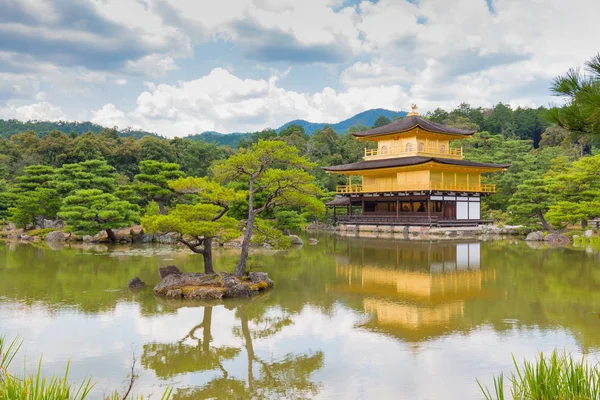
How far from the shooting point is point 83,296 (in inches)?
435

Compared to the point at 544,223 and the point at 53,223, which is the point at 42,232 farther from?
the point at 544,223

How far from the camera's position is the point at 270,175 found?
11.5 metres

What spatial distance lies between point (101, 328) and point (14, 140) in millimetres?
43779

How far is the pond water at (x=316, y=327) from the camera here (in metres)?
6.06

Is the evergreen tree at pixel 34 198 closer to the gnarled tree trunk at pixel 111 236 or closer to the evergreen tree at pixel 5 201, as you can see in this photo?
the evergreen tree at pixel 5 201

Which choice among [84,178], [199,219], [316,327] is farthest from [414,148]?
[316,327]

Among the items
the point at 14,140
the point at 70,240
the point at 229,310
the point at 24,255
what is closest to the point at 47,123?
the point at 14,140

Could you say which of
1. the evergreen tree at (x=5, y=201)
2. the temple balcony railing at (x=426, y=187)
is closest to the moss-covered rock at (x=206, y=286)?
the temple balcony railing at (x=426, y=187)

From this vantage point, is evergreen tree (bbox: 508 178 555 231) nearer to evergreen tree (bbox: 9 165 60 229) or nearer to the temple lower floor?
the temple lower floor

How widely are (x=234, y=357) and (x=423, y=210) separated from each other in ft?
86.0

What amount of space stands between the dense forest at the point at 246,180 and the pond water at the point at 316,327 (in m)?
2.54

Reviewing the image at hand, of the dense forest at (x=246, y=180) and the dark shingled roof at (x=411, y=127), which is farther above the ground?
the dark shingled roof at (x=411, y=127)

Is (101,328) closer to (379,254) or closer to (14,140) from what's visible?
(379,254)

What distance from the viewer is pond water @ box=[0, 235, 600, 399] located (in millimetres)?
6062
